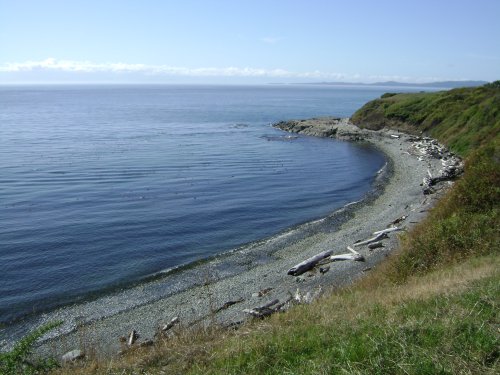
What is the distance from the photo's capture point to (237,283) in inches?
894

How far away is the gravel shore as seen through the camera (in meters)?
18.2

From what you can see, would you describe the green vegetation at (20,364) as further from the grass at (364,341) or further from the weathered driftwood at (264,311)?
the weathered driftwood at (264,311)

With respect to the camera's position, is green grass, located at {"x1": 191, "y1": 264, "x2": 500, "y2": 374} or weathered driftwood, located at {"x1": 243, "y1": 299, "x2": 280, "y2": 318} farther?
weathered driftwood, located at {"x1": 243, "y1": 299, "x2": 280, "y2": 318}

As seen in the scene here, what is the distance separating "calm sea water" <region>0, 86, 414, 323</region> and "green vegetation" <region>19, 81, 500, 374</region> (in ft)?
44.4

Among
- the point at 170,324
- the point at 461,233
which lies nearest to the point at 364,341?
the point at 461,233

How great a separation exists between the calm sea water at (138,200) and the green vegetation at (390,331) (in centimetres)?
1354

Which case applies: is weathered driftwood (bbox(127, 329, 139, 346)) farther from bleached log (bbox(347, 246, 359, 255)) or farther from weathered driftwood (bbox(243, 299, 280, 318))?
bleached log (bbox(347, 246, 359, 255))

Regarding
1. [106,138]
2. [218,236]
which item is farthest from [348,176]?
[106,138]

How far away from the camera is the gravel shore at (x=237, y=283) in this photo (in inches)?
718

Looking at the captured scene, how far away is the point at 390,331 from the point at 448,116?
68.2 m

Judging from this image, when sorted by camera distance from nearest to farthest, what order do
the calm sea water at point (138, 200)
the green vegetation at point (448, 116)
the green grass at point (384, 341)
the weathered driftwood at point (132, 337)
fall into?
the green grass at point (384, 341)
the weathered driftwood at point (132, 337)
the calm sea water at point (138, 200)
the green vegetation at point (448, 116)

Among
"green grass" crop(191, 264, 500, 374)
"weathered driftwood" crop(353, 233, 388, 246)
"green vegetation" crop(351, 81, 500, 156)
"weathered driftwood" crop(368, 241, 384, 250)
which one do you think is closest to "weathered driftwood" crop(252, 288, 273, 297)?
"weathered driftwood" crop(368, 241, 384, 250)

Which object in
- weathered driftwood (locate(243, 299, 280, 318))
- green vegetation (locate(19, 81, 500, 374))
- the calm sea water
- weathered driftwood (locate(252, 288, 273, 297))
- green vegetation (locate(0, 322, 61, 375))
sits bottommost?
the calm sea water

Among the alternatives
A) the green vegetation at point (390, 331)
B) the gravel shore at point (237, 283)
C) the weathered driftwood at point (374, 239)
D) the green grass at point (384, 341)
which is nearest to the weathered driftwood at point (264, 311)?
the gravel shore at point (237, 283)
